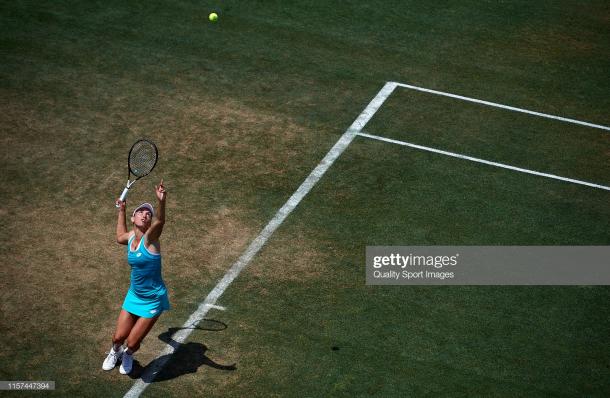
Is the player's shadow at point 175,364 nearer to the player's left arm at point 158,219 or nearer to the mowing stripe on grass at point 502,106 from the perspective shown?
the player's left arm at point 158,219

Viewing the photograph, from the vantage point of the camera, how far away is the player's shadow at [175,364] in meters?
11.5

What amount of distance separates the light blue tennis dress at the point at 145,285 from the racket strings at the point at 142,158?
142 cm

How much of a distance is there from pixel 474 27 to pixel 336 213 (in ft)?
28.3

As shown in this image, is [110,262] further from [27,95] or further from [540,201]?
[540,201]

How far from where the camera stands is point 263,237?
1411cm

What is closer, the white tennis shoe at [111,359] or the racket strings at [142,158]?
the white tennis shoe at [111,359]

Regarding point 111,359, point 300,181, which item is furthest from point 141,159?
point 300,181

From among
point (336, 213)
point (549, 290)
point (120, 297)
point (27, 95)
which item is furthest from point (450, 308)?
point (27, 95)

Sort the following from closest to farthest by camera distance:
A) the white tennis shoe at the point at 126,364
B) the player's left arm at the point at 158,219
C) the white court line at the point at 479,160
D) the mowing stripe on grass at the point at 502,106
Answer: the player's left arm at the point at 158,219, the white tennis shoe at the point at 126,364, the white court line at the point at 479,160, the mowing stripe on grass at the point at 502,106

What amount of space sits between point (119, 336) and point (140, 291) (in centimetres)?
65

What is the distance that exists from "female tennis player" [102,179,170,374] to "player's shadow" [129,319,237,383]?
0.77 ft

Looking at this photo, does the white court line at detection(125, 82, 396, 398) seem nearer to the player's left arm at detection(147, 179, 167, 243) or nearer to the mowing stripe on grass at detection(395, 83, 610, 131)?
the mowing stripe on grass at detection(395, 83, 610, 131)
